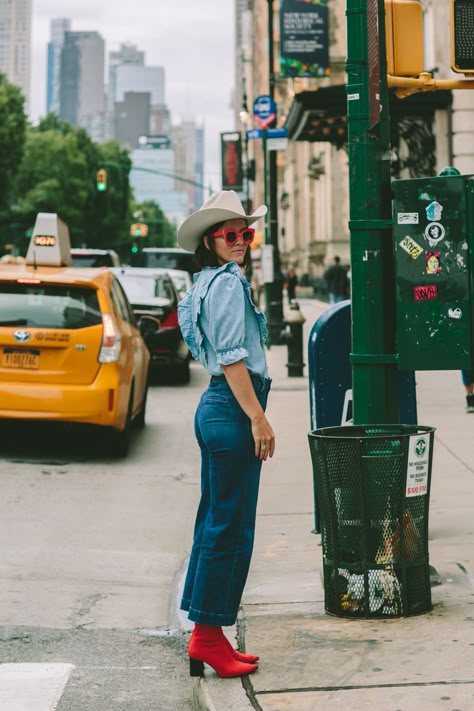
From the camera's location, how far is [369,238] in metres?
5.64

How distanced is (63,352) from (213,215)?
5.96 m

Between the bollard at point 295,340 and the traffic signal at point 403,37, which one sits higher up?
the traffic signal at point 403,37

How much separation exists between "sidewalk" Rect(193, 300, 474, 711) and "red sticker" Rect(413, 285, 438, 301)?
1.38 metres

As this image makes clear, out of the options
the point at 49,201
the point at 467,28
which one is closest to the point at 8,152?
the point at 49,201

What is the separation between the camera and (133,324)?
1246cm

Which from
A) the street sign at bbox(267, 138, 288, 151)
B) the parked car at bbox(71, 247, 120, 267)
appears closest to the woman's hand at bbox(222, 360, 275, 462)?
the street sign at bbox(267, 138, 288, 151)

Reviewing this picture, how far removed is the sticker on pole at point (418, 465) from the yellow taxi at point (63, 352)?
214 inches

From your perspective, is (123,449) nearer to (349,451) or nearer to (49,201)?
(349,451)

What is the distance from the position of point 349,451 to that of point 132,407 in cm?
643

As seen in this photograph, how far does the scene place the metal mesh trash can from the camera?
5070mm

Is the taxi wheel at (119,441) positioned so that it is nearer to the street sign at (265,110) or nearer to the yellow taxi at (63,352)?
the yellow taxi at (63,352)

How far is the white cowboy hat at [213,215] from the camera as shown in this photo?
4.63 meters

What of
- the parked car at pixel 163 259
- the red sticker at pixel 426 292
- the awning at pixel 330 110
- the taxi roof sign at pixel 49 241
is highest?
the awning at pixel 330 110

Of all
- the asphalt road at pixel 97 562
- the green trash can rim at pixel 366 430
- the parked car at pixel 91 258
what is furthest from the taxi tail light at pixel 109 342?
the parked car at pixel 91 258
